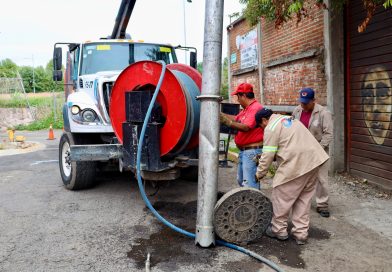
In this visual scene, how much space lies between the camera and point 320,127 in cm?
509

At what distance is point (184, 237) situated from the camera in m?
4.35

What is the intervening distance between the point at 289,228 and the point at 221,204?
3.91ft

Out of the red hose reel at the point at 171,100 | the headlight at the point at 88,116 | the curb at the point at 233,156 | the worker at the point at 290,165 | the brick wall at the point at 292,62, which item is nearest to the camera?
the worker at the point at 290,165

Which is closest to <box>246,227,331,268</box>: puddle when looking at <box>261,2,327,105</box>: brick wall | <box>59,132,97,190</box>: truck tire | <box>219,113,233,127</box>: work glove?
<box>219,113,233,127</box>: work glove

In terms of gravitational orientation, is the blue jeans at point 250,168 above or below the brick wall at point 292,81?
below

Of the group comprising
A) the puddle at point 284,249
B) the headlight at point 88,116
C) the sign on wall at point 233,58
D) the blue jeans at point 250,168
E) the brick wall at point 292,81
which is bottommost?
the puddle at point 284,249

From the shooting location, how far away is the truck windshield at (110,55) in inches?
272

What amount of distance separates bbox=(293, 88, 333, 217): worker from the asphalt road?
0.21m

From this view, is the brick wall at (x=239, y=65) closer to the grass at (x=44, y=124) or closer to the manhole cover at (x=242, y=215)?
the manhole cover at (x=242, y=215)

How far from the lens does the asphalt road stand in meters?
3.69

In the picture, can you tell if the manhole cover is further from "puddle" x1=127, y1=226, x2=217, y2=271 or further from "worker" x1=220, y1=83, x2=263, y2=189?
"worker" x1=220, y1=83, x2=263, y2=189

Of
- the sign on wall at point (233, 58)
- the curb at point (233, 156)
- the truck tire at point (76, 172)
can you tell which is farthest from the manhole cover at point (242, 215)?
the sign on wall at point (233, 58)

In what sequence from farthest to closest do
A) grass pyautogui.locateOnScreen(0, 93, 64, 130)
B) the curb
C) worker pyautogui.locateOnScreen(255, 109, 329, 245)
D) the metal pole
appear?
grass pyautogui.locateOnScreen(0, 93, 64, 130)
the curb
worker pyautogui.locateOnScreen(255, 109, 329, 245)
the metal pole

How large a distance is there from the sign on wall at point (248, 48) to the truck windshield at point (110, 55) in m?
4.12
